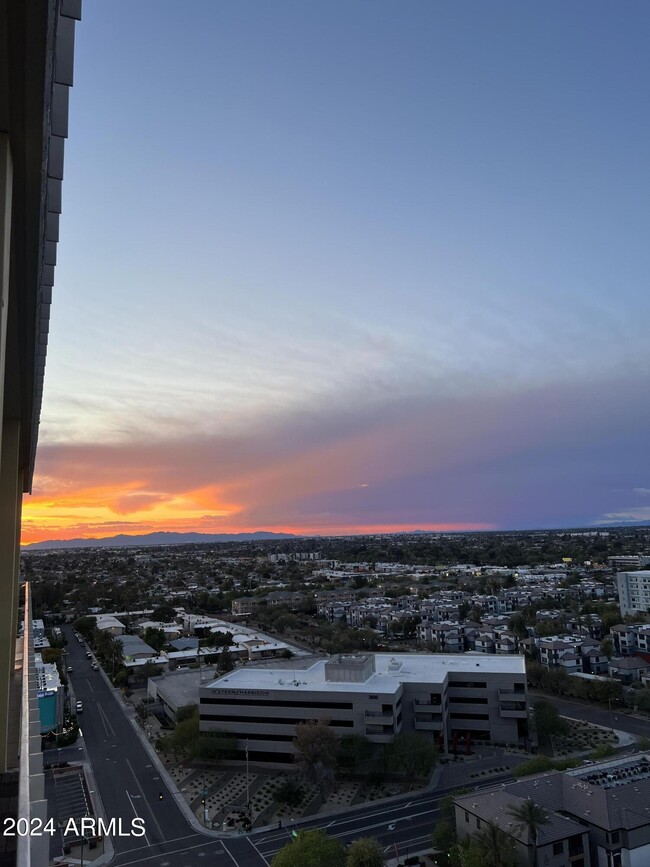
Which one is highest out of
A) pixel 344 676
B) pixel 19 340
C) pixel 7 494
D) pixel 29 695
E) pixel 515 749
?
pixel 19 340

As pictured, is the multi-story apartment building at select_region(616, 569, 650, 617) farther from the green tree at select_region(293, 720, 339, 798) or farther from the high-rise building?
the high-rise building

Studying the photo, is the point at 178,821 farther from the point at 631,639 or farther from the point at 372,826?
the point at 631,639

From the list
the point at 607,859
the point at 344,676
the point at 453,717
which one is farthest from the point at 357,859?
the point at 453,717

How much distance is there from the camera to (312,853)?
54.5 ft

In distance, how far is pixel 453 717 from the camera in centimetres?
3050

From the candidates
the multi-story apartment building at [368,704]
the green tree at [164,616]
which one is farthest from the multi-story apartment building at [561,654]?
the green tree at [164,616]

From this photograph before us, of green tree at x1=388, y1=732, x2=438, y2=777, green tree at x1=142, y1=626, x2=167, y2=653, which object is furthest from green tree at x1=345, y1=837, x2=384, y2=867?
green tree at x1=142, y1=626, x2=167, y2=653

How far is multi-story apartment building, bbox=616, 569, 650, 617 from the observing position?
5625 cm

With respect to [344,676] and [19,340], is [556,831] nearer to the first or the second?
[344,676]

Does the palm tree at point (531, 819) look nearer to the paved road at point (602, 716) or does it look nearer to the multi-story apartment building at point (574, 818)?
the multi-story apartment building at point (574, 818)

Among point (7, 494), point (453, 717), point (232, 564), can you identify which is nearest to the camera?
point (7, 494)

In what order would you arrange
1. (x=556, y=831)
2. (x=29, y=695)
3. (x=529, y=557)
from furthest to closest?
(x=529, y=557) < (x=556, y=831) < (x=29, y=695)

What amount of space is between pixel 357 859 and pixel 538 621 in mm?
39457

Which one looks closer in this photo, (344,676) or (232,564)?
(344,676)
